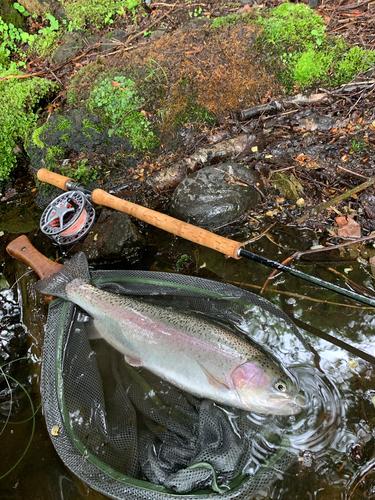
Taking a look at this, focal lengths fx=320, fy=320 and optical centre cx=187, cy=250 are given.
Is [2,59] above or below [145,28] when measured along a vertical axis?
above

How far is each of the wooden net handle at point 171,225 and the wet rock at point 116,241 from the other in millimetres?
289

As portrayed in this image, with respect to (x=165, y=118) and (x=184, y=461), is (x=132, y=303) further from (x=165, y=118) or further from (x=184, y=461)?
(x=165, y=118)

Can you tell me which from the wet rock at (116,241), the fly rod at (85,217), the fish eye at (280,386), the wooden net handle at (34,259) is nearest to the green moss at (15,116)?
the fly rod at (85,217)

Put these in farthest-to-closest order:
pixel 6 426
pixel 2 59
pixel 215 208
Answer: pixel 2 59 < pixel 215 208 < pixel 6 426

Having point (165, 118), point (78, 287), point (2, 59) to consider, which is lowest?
point (78, 287)

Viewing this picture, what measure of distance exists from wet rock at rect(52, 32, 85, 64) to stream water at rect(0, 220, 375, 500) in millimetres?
5105

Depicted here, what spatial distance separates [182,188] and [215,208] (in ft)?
1.86

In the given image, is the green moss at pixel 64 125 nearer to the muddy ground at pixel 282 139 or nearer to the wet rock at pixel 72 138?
the wet rock at pixel 72 138

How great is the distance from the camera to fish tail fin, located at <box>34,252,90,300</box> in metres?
3.34

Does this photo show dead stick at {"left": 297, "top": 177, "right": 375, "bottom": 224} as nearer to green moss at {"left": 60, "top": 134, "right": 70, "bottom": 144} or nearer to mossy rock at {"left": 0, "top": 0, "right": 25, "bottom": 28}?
green moss at {"left": 60, "top": 134, "right": 70, "bottom": 144}

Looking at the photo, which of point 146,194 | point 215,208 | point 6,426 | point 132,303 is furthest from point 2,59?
point 6,426

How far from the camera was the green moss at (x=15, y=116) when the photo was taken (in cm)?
584

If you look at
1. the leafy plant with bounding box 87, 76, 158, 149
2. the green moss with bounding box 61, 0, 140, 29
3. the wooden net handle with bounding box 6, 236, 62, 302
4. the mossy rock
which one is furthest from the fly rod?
the mossy rock

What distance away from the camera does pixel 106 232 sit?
4234 mm
